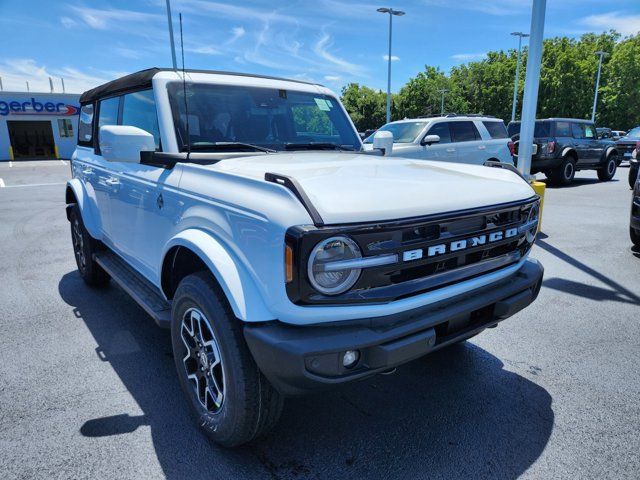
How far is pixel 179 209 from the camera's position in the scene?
2.54m

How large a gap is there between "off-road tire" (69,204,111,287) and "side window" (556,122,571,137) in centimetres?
1322

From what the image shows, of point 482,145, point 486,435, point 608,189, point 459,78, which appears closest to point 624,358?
point 486,435

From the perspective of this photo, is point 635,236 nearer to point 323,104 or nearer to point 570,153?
point 323,104

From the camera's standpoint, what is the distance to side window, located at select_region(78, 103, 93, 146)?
4.60 metres

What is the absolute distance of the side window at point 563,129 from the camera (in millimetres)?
13398

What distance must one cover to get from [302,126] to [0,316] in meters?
3.30

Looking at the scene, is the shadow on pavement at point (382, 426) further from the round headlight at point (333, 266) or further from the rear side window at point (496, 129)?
the rear side window at point (496, 129)

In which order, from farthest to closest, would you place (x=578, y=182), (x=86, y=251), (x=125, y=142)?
(x=578, y=182) → (x=86, y=251) → (x=125, y=142)

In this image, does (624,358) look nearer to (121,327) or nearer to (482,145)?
(121,327)

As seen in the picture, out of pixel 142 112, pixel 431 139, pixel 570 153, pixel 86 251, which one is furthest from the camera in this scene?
pixel 570 153

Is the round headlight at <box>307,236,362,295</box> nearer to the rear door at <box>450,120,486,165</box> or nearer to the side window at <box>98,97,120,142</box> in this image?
the side window at <box>98,97,120,142</box>

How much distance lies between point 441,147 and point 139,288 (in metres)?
8.58

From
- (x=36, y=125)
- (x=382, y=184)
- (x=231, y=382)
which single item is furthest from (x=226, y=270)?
(x=36, y=125)

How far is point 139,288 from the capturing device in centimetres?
334
